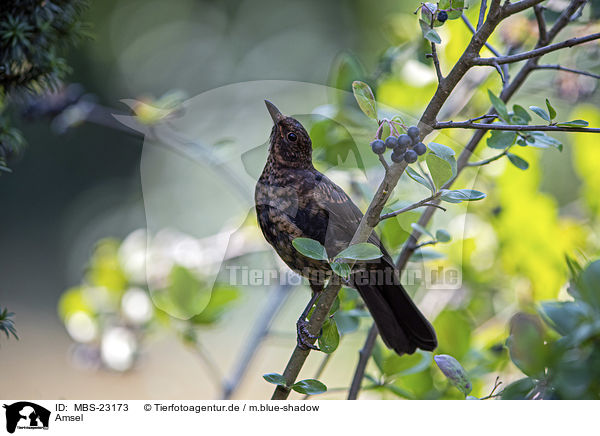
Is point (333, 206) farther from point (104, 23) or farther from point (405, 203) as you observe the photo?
point (104, 23)

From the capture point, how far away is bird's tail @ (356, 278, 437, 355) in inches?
42.2

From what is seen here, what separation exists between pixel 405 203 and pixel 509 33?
629 millimetres

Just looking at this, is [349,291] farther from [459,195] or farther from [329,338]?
[459,195]

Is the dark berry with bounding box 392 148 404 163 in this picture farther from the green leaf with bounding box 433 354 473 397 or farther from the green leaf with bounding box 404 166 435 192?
the green leaf with bounding box 433 354 473 397

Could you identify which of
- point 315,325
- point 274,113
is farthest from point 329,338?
point 274,113

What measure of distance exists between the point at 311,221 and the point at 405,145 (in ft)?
1.23

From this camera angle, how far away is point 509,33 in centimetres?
132

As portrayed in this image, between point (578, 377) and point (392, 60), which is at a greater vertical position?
point (392, 60)

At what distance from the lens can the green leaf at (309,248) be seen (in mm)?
789

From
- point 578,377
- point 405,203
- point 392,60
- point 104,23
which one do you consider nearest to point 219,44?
point 104,23

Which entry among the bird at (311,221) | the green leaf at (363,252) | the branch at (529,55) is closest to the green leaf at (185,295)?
the bird at (311,221)

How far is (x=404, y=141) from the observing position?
0.73 metres

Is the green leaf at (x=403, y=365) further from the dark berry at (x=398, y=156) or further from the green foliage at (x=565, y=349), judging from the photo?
the dark berry at (x=398, y=156)
